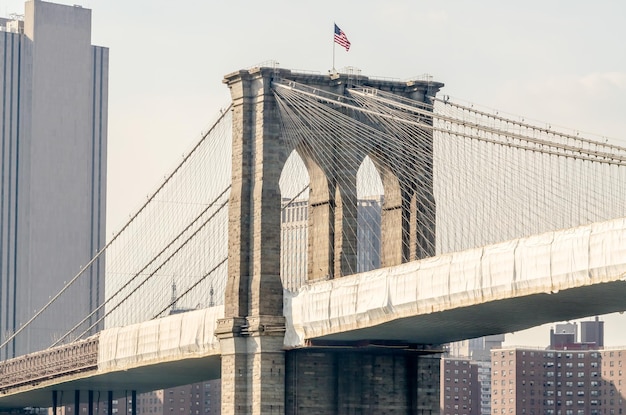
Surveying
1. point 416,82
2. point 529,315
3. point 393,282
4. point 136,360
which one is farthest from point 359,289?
point 136,360

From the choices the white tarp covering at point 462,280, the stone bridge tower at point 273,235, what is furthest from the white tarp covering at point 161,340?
the white tarp covering at point 462,280

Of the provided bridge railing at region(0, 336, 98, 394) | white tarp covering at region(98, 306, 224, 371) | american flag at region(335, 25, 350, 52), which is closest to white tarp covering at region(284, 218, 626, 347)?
white tarp covering at region(98, 306, 224, 371)

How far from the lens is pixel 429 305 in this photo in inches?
3339

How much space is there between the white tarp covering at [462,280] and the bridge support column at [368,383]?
11.2 ft

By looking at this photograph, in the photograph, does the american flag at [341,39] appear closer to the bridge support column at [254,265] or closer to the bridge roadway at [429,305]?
the bridge support column at [254,265]

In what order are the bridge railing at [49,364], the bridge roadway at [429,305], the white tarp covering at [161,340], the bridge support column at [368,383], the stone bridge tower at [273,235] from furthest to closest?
1. the bridge railing at [49,364]
2. the white tarp covering at [161,340]
3. the bridge support column at [368,383]
4. the stone bridge tower at [273,235]
5. the bridge roadway at [429,305]

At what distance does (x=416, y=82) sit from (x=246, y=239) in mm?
13284

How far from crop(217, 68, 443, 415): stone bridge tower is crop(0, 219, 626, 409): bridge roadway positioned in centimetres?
184

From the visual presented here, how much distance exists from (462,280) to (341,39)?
24.7 metres

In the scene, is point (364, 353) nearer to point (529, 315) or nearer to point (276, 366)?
point (276, 366)

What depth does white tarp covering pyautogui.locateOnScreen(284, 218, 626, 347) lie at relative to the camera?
74.1 metres

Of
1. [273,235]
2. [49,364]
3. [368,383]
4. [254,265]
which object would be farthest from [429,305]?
[49,364]

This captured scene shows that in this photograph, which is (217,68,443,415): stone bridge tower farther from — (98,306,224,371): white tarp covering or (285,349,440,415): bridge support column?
(98,306,224,371): white tarp covering

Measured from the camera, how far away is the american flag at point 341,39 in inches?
4048
